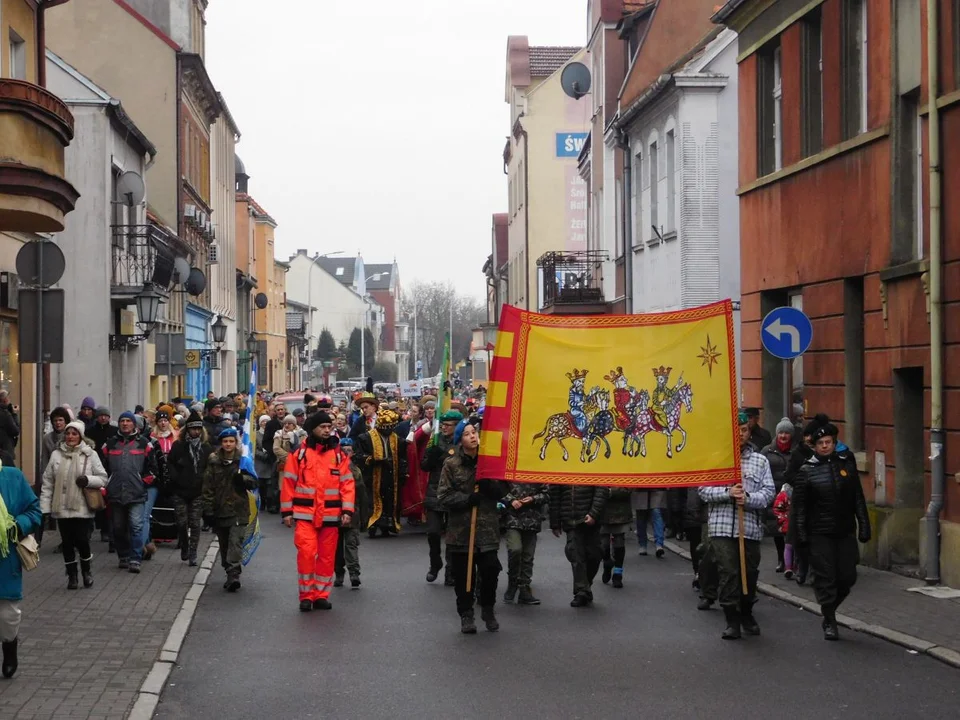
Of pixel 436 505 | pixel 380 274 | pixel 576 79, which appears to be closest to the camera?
pixel 436 505

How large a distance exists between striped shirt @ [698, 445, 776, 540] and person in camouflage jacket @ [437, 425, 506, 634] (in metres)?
1.69

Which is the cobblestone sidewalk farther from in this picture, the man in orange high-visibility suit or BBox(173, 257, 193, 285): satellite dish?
BBox(173, 257, 193, 285): satellite dish

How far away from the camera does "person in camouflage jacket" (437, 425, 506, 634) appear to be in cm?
1238

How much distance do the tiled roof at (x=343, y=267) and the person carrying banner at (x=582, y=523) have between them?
162 metres

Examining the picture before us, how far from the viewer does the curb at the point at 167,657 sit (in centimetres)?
909

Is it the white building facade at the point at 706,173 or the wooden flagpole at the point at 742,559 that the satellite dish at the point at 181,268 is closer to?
the white building facade at the point at 706,173

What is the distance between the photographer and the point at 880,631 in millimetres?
11898

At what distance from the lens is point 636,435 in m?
12.1

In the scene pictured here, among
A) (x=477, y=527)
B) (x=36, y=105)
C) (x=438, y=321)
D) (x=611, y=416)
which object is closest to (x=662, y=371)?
(x=611, y=416)

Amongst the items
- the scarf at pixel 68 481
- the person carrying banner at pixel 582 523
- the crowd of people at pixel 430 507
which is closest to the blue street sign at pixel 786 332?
the crowd of people at pixel 430 507

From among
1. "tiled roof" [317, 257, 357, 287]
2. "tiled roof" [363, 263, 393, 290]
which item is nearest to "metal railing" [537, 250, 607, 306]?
"tiled roof" [317, 257, 357, 287]

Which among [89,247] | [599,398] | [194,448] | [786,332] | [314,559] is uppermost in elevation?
[89,247]

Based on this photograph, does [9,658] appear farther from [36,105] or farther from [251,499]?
[36,105]

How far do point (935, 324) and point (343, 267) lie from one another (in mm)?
166029
